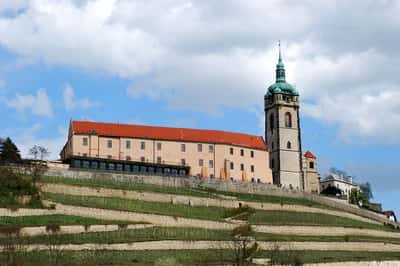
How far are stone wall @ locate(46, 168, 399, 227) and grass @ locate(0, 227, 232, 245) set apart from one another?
17.1 m

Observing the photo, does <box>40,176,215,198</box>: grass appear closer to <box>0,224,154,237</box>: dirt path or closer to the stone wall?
the stone wall

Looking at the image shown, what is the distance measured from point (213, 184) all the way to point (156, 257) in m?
33.3

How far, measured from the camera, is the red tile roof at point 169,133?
4154 inches

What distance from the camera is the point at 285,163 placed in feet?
384

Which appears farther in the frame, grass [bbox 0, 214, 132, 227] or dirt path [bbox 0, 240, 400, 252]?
grass [bbox 0, 214, 132, 227]

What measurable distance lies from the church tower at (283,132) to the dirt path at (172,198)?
1630 cm

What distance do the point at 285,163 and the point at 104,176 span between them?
32318mm

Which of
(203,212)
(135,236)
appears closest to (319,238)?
(203,212)

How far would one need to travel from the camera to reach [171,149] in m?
108

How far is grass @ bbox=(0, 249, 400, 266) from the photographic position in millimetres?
61875

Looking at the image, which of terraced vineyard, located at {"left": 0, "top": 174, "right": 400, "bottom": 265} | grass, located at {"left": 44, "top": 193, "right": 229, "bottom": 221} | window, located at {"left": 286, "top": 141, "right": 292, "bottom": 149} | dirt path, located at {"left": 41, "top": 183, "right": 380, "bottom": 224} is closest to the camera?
terraced vineyard, located at {"left": 0, "top": 174, "right": 400, "bottom": 265}

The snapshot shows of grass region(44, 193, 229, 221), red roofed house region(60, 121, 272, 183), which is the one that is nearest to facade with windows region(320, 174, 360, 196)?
red roofed house region(60, 121, 272, 183)

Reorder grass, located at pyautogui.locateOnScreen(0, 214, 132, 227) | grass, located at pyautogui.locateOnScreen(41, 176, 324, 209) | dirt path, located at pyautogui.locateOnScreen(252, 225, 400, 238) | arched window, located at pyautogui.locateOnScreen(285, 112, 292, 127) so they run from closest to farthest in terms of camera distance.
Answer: grass, located at pyautogui.locateOnScreen(0, 214, 132, 227) → dirt path, located at pyautogui.locateOnScreen(252, 225, 400, 238) → grass, located at pyautogui.locateOnScreen(41, 176, 324, 209) → arched window, located at pyautogui.locateOnScreen(285, 112, 292, 127)

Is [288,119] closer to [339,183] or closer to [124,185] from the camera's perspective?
[339,183]
